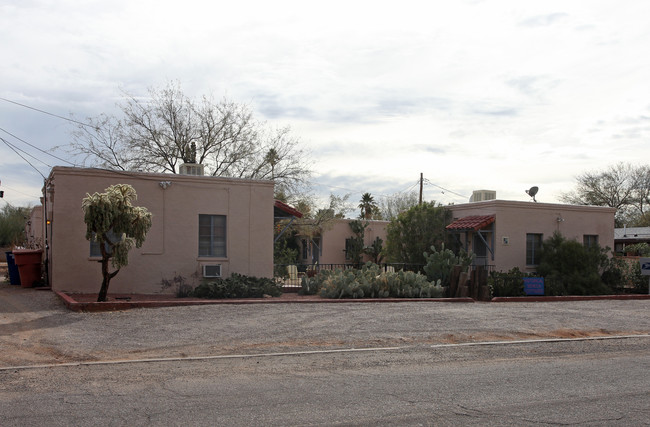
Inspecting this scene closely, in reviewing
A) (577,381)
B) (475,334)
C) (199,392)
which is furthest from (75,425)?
(475,334)

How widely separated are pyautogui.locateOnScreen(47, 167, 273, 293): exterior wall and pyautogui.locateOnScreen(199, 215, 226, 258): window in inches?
8.1

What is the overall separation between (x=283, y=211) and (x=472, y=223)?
6959 mm

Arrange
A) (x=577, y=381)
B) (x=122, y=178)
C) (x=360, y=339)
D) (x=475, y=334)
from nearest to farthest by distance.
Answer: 1. (x=577, y=381)
2. (x=360, y=339)
3. (x=475, y=334)
4. (x=122, y=178)

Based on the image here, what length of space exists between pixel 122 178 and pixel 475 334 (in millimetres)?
10663

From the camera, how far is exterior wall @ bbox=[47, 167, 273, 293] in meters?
16.6

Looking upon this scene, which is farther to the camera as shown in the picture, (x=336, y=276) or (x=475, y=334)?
(x=336, y=276)

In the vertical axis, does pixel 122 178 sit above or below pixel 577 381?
above

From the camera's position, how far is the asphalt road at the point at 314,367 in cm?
628

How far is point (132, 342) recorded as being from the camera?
33.9 ft

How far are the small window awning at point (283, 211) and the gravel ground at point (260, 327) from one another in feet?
15.8

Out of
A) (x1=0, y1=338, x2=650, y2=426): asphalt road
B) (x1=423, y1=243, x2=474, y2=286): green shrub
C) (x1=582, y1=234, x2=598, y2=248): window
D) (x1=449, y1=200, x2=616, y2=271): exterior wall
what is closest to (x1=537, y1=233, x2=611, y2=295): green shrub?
(x1=449, y1=200, x2=616, y2=271): exterior wall

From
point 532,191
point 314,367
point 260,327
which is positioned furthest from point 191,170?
point 532,191

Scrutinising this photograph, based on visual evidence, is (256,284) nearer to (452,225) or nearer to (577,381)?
(452,225)

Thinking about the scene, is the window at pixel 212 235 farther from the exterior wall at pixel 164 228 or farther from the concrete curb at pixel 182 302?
the concrete curb at pixel 182 302
